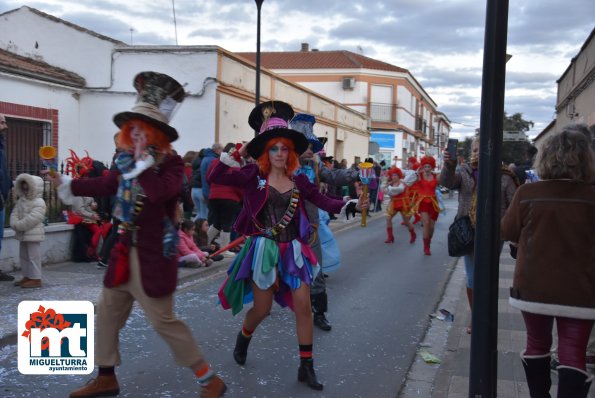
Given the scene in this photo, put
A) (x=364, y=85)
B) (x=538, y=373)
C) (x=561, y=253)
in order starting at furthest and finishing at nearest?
(x=364, y=85) → (x=538, y=373) → (x=561, y=253)

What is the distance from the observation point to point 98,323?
3.99 meters

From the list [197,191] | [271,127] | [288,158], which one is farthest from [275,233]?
[197,191]

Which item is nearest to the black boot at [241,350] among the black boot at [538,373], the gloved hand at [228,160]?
the gloved hand at [228,160]

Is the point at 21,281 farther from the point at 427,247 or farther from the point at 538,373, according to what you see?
the point at 427,247

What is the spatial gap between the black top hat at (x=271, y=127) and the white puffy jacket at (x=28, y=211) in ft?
11.5

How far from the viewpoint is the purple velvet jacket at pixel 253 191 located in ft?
15.3

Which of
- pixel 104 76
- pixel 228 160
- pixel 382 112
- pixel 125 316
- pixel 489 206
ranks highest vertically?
pixel 382 112

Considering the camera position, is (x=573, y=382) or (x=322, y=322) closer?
(x=573, y=382)

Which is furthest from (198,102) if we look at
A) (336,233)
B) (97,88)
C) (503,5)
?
(503,5)

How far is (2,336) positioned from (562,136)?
15.2 ft

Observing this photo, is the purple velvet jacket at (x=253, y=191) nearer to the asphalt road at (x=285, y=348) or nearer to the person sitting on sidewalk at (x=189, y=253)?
the asphalt road at (x=285, y=348)

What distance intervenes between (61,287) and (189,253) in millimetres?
2261

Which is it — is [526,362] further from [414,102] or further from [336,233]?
[414,102]

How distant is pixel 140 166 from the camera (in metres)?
3.73
